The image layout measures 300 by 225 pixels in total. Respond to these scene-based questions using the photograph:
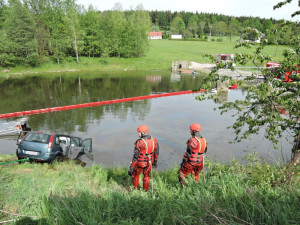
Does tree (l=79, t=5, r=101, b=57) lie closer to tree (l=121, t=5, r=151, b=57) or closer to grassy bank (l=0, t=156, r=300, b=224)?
tree (l=121, t=5, r=151, b=57)

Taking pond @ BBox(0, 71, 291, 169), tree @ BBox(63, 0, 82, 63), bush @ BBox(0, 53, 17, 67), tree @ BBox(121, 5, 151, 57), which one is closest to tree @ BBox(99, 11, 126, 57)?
tree @ BBox(121, 5, 151, 57)

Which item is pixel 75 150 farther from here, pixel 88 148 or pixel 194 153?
pixel 194 153

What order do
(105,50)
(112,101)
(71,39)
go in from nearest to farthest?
1. (112,101)
2. (71,39)
3. (105,50)

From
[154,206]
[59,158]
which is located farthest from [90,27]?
[154,206]

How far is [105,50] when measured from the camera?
48.8m

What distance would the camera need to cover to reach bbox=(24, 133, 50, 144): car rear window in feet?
27.0

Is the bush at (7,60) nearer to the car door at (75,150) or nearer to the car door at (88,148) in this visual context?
the car door at (75,150)

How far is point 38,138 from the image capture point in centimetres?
830

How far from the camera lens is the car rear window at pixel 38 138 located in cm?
823

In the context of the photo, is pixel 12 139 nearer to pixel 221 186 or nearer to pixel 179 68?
pixel 221 186

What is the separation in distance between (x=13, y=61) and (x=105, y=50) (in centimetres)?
1781

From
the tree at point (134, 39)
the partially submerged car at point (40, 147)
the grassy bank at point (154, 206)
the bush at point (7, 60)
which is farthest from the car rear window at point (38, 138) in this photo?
the tree at point (134, 39)

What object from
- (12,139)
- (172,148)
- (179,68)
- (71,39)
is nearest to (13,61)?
(71,39)

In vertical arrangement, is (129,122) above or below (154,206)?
below
